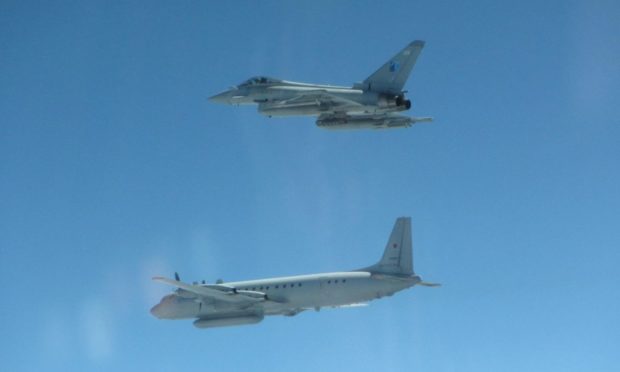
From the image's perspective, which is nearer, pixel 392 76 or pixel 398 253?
pixel 392 76

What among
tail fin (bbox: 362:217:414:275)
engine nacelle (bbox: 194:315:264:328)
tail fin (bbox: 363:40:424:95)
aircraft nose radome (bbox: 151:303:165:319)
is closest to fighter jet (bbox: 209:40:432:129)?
tail fin (bbox: 363:40:424:95)

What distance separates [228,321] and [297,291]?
6594 millimetres

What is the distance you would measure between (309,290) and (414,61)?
71.7 ft

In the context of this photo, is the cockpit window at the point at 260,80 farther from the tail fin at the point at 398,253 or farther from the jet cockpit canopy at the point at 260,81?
the tail fin at the point at 398,253

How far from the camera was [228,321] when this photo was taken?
87188mm

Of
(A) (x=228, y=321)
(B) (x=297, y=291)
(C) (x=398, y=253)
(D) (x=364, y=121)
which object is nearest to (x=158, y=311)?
(A) (x=228, y=321)

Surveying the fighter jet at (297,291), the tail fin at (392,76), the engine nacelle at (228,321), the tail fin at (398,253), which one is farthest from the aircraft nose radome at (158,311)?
the tail fin at (392,76)

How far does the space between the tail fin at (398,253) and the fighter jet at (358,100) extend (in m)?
12.2

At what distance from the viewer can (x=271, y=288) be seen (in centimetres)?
8888

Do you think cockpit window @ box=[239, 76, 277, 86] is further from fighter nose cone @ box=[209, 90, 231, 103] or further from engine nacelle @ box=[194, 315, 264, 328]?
engine nacelle @ box=[194, 315, 264, 328]

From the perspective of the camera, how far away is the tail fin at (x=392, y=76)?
274ft

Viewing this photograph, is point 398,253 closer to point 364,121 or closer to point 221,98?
point 364,121

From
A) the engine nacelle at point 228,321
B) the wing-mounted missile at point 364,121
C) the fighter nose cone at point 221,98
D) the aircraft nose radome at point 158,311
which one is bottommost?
the engine nacelle at point 228,321

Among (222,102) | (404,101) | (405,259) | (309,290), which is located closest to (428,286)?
(405,259)
